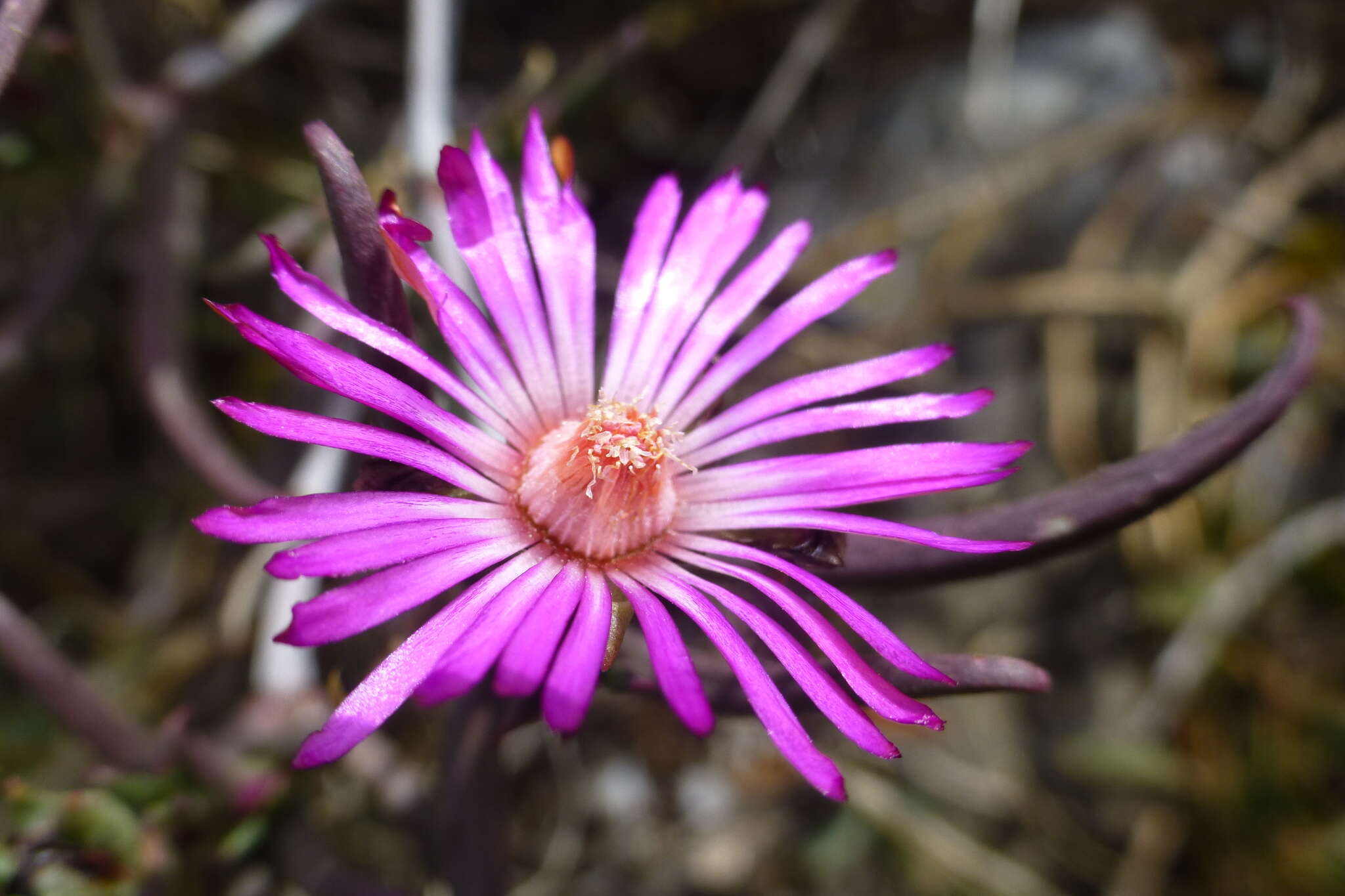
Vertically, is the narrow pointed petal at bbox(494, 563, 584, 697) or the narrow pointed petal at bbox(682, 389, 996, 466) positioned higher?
the narrow pointed petal at bbox(682, 389, 996, 466)

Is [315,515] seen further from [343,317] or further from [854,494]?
[854,494]

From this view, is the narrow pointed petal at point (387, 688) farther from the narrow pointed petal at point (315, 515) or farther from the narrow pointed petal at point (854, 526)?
the narrow pointed petal at point (854, 526)

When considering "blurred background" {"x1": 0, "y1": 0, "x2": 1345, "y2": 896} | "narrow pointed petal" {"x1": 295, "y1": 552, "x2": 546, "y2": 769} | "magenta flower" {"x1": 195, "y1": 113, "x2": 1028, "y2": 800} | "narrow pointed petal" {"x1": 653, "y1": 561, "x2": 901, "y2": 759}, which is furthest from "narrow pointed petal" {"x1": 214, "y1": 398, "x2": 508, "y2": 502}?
"blurred background" {"x1": 0, "y1": 0, "x2": 1345, "y2": 896}

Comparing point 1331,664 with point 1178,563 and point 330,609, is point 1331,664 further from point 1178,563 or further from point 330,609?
point 330,609

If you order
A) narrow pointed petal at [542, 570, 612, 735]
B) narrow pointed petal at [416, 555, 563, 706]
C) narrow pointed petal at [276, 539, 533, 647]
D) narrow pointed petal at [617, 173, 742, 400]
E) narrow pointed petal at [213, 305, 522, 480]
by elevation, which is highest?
narrow pointed petal at [617, 173, 742, 400]

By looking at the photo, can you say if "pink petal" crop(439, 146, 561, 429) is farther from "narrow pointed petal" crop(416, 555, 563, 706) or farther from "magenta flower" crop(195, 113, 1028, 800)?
"narrow pointed petal" crop(416, 555, 563, 706)

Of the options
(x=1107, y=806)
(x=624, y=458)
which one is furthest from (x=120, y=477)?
(x=1107, y=806)

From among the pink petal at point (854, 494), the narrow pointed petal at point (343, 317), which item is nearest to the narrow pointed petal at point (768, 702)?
the pink petal at point (854, 494)
